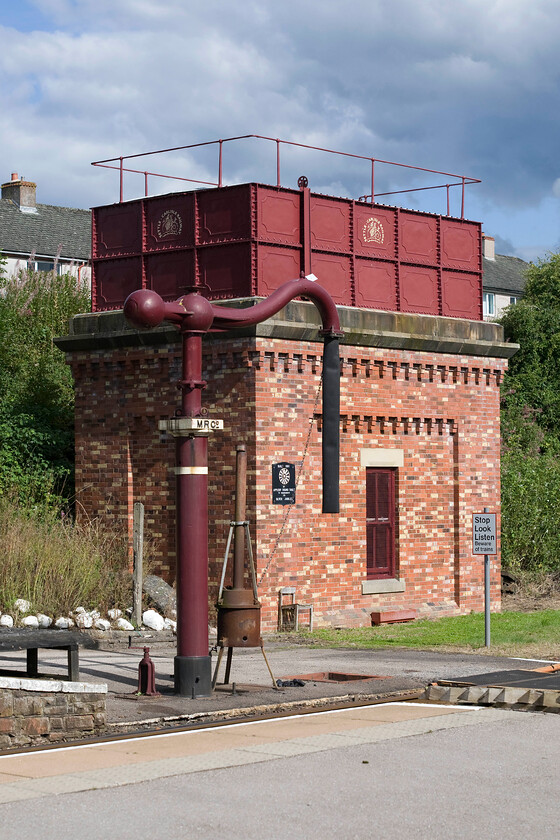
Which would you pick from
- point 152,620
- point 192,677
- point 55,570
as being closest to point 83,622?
point 55,570

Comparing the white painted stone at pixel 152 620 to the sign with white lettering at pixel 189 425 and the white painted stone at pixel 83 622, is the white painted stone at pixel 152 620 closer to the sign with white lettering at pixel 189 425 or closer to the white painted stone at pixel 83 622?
the white painted stone at pixel 83 622

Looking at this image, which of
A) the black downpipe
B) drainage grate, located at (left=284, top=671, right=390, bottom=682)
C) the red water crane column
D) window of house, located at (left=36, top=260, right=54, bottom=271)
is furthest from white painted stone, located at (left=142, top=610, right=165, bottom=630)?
window of house, located at (left=36, top=260, right=54, bottom=271)

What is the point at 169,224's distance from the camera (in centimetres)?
2012

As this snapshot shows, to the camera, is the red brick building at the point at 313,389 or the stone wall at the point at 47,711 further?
the red brick building at the point at 313,389

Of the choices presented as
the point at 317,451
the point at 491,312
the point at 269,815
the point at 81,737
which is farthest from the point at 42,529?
the point at 491,312

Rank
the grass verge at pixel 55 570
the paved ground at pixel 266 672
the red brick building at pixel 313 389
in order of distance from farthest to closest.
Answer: the red brick building at pixel 313 389, the grass verge at pixel 55 570, the paved ground at pixel 266 672

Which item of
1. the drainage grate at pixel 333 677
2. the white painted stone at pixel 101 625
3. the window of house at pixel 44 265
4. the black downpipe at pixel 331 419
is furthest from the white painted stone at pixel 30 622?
the window of house at pixel 44 265

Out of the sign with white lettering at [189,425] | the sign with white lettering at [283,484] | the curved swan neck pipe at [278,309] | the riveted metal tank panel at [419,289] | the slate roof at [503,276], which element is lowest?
the sign with white lettering at [283,484]

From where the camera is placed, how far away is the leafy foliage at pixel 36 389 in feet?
70.9

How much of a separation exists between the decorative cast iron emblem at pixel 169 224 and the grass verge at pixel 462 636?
6.80 m

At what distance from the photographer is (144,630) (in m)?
18.3

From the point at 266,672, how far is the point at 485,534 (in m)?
4.44

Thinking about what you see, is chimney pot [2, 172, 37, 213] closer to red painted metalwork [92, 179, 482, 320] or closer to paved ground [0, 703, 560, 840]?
red painted metalwork [92, 179, 482, 320]

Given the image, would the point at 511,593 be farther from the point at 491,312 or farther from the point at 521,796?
the point at 491,312
